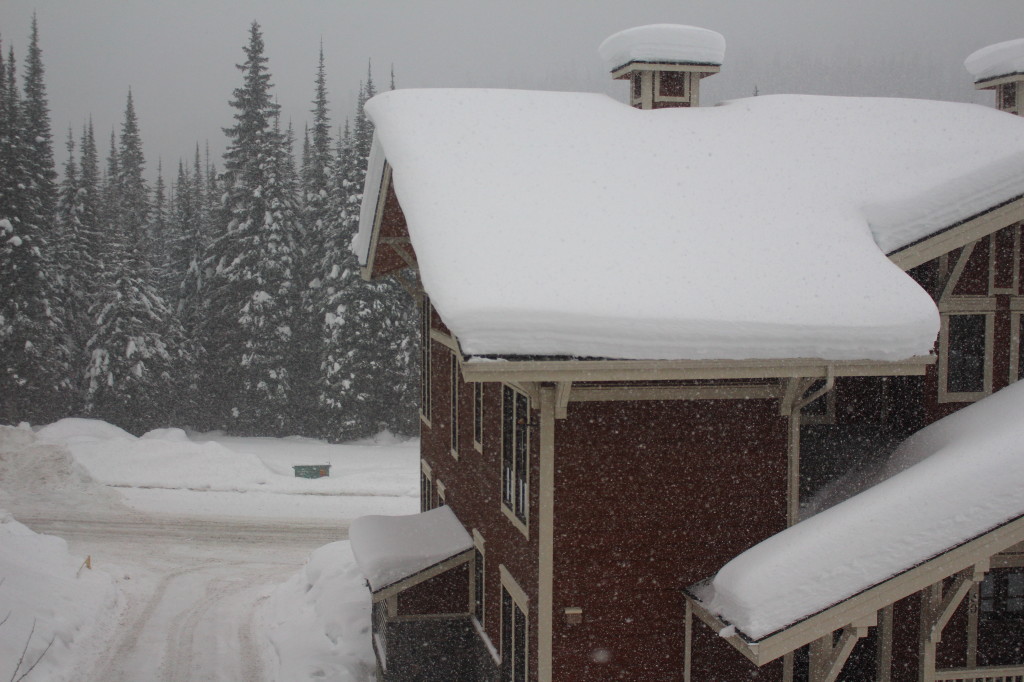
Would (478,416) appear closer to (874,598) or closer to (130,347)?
(874,598)

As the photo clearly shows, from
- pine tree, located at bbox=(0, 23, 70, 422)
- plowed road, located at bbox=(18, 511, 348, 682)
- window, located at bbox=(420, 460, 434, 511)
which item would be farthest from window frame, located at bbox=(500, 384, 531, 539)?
pine tree, located at bbox=(0, 23, 70, 422)

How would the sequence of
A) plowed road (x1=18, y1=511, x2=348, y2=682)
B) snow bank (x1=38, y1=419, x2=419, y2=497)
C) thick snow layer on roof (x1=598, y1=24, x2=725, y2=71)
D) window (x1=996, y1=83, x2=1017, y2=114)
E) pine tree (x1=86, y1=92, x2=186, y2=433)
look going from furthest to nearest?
pine tree (x1=86, y1=92, x2=186, y2=433)
snow bank (x1=38, y1=419, x2=419, y2=497)
plowed road (x1=18, y1=511, x2=348, y2=682)
window (x1=996, y1=83, x2=1017, y2=114)
thick snow layer on roof (x1=598, y1=24, x2=725, y2=71)

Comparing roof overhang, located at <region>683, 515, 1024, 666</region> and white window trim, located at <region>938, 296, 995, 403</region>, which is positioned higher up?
white window trim, located at <region>938, 296, 995, 403</region>

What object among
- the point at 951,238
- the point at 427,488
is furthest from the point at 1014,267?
the point at 427,488

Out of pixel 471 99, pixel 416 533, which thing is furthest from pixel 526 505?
pixel 471 99

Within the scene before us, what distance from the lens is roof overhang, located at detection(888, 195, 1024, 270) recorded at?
8.75 m

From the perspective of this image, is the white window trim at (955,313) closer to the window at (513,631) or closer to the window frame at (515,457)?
the window frame at (515,457)

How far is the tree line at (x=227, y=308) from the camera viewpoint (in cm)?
3994

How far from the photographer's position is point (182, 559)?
21.3 m

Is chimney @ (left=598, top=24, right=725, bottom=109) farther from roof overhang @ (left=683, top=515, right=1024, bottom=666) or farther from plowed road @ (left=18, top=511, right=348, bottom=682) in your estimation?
plowed road @ (left=18, top=511, right=348, bottom=682)

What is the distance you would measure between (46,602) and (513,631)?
1133 centimetres

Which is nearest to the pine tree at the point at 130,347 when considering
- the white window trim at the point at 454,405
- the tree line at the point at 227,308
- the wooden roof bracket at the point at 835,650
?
the tree line at the point at 227,308

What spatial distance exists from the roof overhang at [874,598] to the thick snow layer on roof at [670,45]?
26.6ft

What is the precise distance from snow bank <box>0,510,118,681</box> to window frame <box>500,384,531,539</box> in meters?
7.64
